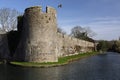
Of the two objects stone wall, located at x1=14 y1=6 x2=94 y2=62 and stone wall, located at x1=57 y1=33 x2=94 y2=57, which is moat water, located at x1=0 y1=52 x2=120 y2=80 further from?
stone wall, located at x1=57 y1=33 x2=94 y2=57

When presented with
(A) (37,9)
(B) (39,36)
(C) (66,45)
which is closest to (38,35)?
(B) (39,36)

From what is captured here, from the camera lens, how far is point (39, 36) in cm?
3000

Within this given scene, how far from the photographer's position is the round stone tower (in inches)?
1182

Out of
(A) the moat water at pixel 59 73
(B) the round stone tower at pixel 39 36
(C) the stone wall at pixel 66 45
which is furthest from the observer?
(C) the stone wall at pixel 66 45

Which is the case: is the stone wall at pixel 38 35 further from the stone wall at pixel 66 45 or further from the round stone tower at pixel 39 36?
the stone wall at pixel 66 45

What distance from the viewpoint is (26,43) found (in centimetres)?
3075

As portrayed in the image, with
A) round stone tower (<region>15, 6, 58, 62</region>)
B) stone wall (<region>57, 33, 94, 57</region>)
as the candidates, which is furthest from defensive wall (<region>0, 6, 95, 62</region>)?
stone wall (<region>57, 33, 94, 57</region>)

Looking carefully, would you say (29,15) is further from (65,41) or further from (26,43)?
(65,41)

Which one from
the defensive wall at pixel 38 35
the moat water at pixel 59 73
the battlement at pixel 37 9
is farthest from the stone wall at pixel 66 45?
the moat water at pixel 59 73

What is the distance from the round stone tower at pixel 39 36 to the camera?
30031mm

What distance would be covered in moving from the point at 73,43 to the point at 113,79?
32.4 m

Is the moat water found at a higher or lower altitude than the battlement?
lower

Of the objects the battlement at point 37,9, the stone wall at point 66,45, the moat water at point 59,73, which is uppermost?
the battlement at point 37,9

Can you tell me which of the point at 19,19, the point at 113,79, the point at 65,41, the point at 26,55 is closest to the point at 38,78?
the point at 113,79
